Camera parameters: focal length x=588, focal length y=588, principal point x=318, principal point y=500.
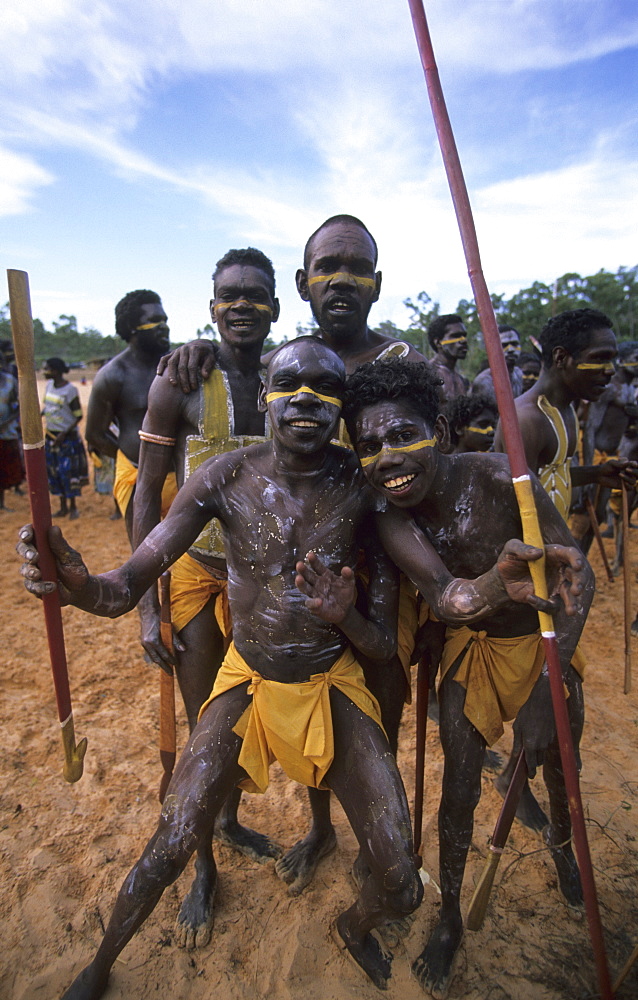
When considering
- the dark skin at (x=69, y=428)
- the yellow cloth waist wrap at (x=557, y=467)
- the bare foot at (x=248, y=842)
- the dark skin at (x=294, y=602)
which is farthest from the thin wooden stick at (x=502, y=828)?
the dark skin at (x=69, y=428)

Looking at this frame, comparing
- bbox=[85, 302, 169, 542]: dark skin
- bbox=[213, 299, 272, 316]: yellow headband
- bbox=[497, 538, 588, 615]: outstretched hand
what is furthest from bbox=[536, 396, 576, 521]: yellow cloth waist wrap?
bbox=[85, 302, 169, 542]: dark skin

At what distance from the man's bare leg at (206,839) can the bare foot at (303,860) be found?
114 mm

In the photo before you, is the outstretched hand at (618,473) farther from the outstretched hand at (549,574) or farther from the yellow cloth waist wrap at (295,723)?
the yellow cloth waist wrap at (295,723)

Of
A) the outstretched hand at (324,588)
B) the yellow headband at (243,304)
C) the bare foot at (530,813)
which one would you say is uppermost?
the yellow headband at (243,304)

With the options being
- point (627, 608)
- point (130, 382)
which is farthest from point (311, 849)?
point (130, 382)

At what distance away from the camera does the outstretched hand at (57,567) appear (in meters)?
1.74

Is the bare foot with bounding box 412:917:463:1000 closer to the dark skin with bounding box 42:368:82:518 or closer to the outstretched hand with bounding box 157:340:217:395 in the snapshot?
the outstretched hand with bounding box 157:340:217:395

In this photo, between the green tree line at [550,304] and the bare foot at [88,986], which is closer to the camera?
the bare foot at [88,986]

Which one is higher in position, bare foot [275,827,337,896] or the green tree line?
the green tree line

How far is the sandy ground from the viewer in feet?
7.39

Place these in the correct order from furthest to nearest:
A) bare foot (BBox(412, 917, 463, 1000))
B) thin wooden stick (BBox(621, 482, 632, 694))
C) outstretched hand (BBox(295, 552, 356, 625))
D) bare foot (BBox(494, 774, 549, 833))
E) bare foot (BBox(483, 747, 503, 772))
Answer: thin wooden stick (BBox(621, 482, 632, 694)) → bare foot (BBox(483, 747, 503, 772)) → bare foot (BBox(494, 774, 549, 833)) → bare foot (BBox(412, 917, 463, 1000)) → outstretched hand (BBox(295, 552, 356, 625))

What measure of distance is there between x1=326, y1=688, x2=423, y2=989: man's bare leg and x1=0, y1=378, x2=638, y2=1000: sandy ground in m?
0.24

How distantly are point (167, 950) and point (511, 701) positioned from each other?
171 cm

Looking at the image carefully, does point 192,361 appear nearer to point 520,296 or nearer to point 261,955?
point 261,955
